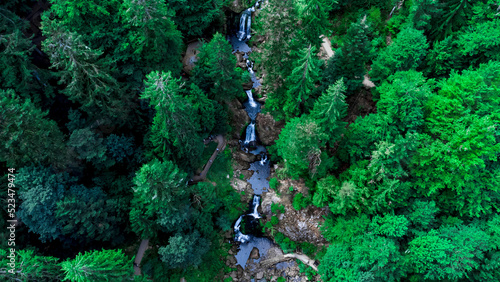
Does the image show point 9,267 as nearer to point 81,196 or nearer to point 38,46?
point 81,196

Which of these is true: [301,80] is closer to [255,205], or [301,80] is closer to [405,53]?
[405,53]

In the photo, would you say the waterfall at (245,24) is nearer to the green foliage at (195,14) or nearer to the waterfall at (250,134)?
the green foliage at (195,14)

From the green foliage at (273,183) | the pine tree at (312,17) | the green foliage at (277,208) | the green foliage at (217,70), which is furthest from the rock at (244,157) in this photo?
the pine tree at (312,17)

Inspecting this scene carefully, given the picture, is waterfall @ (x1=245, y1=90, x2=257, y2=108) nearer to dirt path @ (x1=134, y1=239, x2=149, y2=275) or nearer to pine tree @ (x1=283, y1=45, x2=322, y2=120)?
pine tree @ (x1=283, y1=45, x2=322, y2=120)

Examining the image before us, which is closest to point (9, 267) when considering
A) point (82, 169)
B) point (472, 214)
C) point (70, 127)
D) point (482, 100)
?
point (82, 169)

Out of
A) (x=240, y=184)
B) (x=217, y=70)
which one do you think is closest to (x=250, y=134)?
(x=240, y=184)

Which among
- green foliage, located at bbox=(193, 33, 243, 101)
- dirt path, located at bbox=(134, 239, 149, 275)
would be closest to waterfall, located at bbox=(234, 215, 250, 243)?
dirt path, located at bbox=(134, 239, 149, 275)
